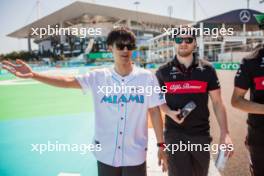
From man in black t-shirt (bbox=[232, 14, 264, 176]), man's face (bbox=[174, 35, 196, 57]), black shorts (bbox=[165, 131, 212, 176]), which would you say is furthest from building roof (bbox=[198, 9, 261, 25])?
man in black t-shirt (bbox=[232, 14, 264, 176])

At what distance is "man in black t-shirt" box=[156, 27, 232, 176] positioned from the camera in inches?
107

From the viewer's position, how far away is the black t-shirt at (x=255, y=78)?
92.1 inches

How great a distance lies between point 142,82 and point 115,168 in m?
0.70

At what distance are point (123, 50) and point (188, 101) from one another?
77 cm

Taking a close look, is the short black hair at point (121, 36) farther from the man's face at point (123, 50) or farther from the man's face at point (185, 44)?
the man's face at point (185, 44)

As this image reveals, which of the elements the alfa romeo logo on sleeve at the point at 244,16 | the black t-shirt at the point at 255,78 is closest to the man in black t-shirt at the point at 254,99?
the black t-shirt at the point at 255,78

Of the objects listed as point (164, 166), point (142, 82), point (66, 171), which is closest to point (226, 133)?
point (164, 166)

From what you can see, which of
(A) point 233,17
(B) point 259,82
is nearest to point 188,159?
(B) point 259,82

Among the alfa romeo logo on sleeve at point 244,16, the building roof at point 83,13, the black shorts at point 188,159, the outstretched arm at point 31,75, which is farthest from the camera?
the building roof at point 83,13

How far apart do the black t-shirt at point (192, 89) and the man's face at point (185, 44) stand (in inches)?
3.8

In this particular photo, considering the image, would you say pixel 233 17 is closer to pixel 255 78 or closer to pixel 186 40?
pixel 186 40

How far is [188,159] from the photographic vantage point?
107 inches

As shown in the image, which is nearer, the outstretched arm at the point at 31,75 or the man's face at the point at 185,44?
the outstretched arm at the point at 31,75

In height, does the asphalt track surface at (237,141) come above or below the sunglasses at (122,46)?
below
